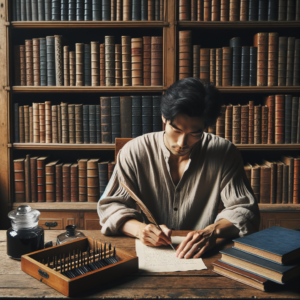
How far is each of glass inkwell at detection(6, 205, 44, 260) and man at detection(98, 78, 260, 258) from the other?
31 cm

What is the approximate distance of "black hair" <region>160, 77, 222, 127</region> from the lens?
4.09 feet

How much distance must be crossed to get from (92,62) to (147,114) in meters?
0.54

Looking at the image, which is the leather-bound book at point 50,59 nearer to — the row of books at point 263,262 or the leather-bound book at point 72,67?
the leather-bound book at point 72,67

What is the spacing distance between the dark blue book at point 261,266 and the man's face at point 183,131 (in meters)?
0.50

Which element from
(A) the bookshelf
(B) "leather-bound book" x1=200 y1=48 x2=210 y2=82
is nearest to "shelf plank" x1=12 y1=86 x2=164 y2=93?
(A) the bookshelf

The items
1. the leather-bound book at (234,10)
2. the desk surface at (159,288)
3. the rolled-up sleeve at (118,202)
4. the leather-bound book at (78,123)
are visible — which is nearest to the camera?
the desk surface at (159,288)

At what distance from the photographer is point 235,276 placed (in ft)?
2.92

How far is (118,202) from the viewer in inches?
53.7

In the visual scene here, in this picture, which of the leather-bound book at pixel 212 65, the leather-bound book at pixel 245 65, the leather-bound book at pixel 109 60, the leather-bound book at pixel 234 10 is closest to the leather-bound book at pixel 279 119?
the leather-bound book at pixel 245 65

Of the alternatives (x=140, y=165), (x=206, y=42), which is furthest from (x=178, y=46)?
(x=140, y=165)

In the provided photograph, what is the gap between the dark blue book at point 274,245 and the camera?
863mm

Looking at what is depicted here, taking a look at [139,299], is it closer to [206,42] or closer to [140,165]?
[140,165]

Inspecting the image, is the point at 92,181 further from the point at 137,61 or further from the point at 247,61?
the point at 247,61

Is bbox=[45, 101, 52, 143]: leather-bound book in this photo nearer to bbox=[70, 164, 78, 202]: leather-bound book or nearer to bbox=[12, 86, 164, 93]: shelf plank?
bbox=[12, 86, 164, 93]: shelf plank
